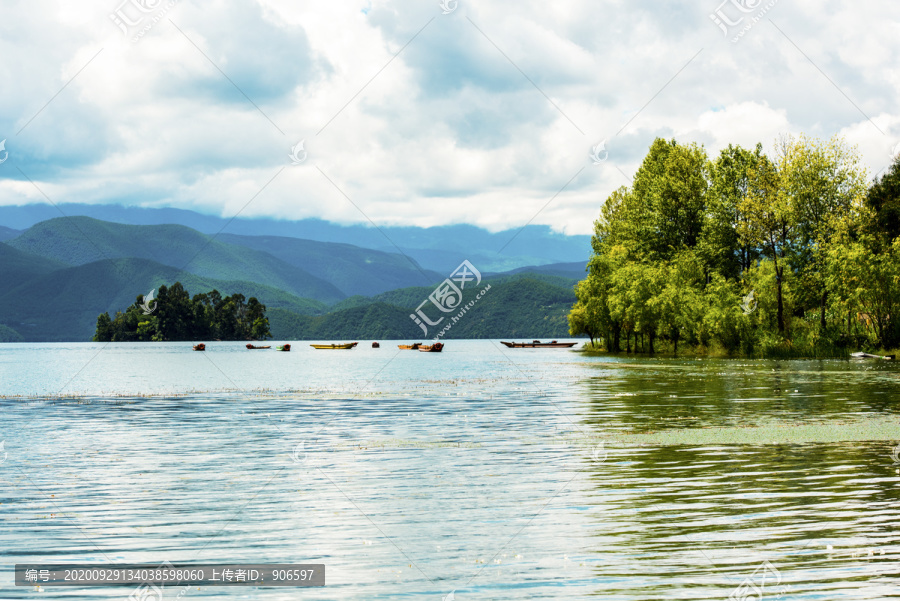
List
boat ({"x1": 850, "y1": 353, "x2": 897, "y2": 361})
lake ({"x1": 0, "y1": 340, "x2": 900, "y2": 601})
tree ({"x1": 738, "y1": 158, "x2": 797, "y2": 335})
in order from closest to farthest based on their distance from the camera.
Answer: lake ({"x1": 0, "y1": 340, "x2": 900, "y2": 601}), boat ({"x1": 850, "y1": 353, "x2": 897, "y2": 361}), tree ({"x1": 738, "y1": 158, "x2": 797, "y2": 335})

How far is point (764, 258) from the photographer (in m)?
85.1

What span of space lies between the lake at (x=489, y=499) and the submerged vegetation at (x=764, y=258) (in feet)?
143

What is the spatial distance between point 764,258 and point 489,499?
77.6m

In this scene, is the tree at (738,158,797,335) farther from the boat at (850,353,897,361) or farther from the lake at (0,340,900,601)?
the lake at (0,340,900,601)

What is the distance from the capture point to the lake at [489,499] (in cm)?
1030

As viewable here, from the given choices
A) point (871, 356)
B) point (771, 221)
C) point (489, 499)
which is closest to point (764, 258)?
point (771, 221)

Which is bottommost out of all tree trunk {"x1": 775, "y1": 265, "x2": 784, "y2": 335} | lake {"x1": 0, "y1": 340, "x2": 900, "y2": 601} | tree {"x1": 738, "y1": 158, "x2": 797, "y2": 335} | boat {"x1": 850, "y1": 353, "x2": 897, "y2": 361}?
lake {"x1": 0, "y1": 340, "x2": 900, "y2": 601}

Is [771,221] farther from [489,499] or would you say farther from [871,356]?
[489,499]

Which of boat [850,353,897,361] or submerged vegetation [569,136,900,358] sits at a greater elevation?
submerged vegetation [569,136,900,358]

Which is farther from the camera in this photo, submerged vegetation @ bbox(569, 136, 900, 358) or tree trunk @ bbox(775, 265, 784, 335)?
tree trunk @ bbox(775, 265, 784, 335)

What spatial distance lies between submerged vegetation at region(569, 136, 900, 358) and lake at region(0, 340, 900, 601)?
4357 cm

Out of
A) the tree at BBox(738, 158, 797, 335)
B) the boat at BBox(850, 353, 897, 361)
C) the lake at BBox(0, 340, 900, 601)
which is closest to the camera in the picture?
the lake at BBox(0, 340, 900, 601)

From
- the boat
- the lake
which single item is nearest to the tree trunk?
the boat

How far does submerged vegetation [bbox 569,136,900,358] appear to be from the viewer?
7238 cm
